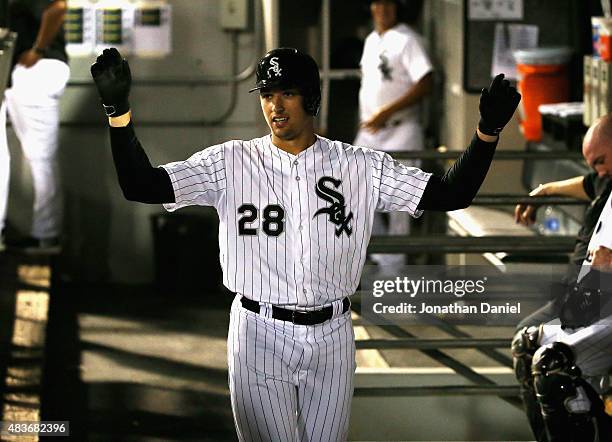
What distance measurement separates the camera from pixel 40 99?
8.87 meters

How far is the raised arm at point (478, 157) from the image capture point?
11.7 ft

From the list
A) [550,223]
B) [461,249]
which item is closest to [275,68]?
[461,249]

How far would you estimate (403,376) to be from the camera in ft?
20.1

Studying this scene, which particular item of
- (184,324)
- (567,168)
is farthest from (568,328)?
(184,324)

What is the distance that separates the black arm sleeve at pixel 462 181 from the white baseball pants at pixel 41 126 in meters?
5.32

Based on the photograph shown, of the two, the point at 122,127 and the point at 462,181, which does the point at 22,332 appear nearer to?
the point at 122,127

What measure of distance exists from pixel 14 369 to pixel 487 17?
358cm

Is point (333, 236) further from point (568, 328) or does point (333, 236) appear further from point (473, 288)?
point (473, 288)

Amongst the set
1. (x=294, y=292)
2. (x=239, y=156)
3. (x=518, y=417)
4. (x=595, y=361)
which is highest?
(x=239, y=156)

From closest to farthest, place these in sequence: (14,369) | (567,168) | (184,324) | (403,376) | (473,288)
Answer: (473,288)
(403,376)
(14,369)
(567,168)
(184,324)

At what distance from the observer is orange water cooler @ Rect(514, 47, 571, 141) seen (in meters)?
7.57

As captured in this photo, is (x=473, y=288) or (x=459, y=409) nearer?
(x=473, y=288)

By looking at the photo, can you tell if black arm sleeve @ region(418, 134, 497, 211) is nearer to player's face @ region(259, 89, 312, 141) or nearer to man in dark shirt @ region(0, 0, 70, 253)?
player's face @ region(259, 89, 312, 141)

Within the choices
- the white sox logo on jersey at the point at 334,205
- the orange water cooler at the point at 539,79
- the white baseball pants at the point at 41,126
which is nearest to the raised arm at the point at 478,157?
the white sox logo on jersey at the point at 334,205
